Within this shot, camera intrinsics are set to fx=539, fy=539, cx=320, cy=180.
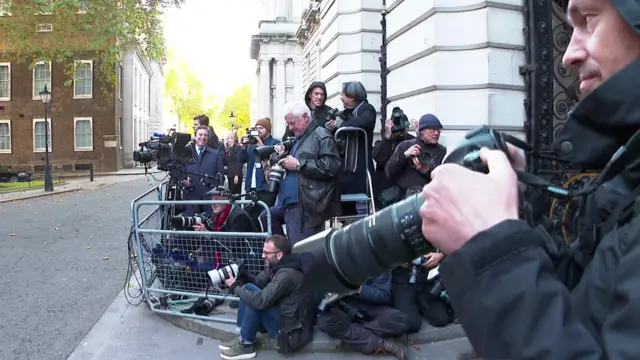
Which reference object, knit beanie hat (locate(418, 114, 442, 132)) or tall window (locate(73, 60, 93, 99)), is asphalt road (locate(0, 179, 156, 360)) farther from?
tall window (locate(73, 60, 93, 99))

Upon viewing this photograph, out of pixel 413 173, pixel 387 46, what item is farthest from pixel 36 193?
pixel 413 173

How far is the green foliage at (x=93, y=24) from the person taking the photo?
63.8 feet

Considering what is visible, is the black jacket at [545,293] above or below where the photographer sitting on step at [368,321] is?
above

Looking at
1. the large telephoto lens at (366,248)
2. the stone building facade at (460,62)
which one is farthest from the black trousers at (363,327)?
the large telephoto lens at (366,248)

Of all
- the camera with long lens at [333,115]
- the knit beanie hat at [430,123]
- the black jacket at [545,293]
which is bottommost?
the black jacket at [545,293]

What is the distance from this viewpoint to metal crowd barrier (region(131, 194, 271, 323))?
526 cm

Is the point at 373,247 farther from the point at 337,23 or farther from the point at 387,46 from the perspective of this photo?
the point at 337,23

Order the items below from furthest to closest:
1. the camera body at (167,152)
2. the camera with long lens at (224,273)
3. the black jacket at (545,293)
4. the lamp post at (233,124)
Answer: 1. the lamp post at (233,124)
2. the camera body at (167,152)
3. the camera with long lens at (224,273)
4. the black jacket at (545,293)

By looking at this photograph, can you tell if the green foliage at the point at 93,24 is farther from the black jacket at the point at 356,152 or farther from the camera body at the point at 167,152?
the black jacket at the point at 356,152

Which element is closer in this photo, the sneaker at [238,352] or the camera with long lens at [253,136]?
the sneaker at [238,352]

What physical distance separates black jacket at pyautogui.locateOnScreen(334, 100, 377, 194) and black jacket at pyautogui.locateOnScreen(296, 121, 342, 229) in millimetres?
760

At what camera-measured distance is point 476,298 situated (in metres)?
0.97

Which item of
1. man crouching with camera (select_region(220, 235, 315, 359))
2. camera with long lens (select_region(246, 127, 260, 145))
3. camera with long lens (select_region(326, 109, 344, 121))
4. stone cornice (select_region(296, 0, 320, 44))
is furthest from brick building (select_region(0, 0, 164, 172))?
man crouching with camera (select_region(220, 235, 315, 359))

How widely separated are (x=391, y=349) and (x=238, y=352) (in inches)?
51.7
